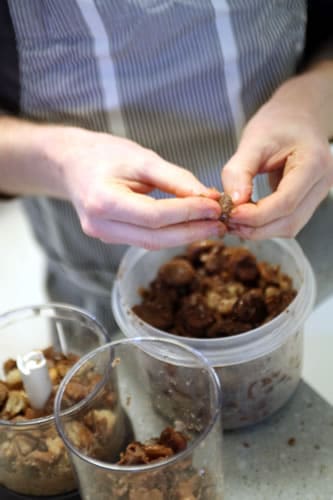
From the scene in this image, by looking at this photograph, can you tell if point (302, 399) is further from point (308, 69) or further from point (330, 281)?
point (308, 69)

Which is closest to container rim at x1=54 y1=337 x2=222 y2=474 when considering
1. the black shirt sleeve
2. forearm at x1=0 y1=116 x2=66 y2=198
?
forearm at x1=0 y1=116 x2=66 y2=198

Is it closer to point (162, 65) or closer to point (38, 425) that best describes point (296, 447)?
point (38, 425)

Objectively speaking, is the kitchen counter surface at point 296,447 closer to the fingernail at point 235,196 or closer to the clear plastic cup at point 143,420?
the clear plastic cup at point 143,420

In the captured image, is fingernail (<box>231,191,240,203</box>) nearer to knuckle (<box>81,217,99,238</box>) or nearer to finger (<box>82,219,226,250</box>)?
finger (<box>82,219,226,250</box>)

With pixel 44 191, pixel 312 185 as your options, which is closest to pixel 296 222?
pixel 312 185

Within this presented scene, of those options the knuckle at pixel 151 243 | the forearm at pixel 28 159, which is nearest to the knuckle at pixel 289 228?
the knuckle at pixel 151 243

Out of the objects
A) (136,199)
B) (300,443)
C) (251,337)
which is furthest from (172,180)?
(300,443)

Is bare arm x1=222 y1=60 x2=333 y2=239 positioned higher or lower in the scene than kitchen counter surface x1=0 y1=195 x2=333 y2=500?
higher
